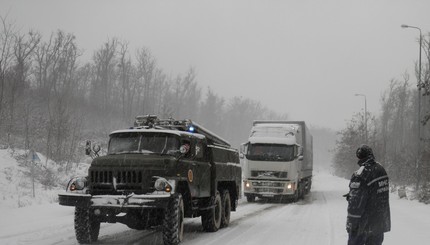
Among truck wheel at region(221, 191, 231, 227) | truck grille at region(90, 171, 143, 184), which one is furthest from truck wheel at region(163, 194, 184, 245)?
truck wheel at region(221, 191, 231, 227)

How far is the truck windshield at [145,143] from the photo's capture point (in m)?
10.7

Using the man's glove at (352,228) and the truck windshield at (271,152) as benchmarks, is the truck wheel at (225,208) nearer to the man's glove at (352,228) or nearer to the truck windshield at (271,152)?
the man's glove at (352,228)

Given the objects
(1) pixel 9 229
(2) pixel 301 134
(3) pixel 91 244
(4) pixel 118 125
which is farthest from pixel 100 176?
(4) pixel 118 125

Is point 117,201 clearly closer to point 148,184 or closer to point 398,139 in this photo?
point 148,184

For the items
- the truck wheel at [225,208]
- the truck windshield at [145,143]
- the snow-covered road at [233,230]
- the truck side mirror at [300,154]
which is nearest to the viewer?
the snow-covered road at [233,230]

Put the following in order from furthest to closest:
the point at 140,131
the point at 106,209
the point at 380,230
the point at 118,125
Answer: the point at 118,125 < the point at 140,131 < the point at 106,209 < the point at 380,230

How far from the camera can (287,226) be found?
538 inches

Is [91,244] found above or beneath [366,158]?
beneath

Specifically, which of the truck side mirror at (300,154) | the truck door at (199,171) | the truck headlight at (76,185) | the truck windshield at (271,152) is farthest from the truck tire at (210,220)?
the truck side mirror at (300,154)

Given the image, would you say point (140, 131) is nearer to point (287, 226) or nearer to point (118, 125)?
point (287, 226)

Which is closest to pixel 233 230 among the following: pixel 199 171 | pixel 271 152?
pixel 199 171

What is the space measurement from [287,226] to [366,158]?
23.8 ft

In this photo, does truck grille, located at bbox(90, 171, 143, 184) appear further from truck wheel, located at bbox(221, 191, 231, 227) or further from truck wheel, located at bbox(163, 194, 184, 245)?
truck wheel, located at bbox(221, 191, 231, 227)

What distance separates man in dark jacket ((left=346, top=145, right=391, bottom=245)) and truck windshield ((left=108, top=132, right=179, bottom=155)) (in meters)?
4.82
